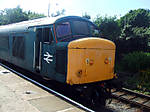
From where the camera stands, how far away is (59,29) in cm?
582

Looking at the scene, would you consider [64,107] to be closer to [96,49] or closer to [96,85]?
[96,85]

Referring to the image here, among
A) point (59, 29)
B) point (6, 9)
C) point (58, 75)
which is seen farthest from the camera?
point (6, 9)

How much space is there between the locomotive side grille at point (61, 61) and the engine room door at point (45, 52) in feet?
0.78

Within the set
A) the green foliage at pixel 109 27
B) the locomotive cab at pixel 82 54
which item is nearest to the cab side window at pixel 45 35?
the locomotive cab at pixel 82 54

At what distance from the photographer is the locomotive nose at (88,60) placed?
498cm

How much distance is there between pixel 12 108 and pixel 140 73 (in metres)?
9.60

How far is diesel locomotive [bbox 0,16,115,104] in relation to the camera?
5035 mm

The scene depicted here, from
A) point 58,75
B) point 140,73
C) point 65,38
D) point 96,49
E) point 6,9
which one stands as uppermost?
point 6,9

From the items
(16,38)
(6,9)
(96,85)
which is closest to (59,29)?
(96,85)

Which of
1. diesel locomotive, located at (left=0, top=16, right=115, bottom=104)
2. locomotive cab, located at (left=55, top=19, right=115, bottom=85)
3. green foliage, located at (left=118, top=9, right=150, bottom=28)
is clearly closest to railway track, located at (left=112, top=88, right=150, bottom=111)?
diesel locomotive, located at (left=0, top=16, right=115, bottom=104)

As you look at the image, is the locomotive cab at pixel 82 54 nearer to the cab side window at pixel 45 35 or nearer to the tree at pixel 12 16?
the cab side window at pixel 45 35

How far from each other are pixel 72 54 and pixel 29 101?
71.7 inches

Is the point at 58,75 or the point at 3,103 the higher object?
the point at 58,75

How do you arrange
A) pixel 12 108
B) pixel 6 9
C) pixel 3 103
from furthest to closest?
pixel 6 9 → pixel 3 103 → pixel 12 108
